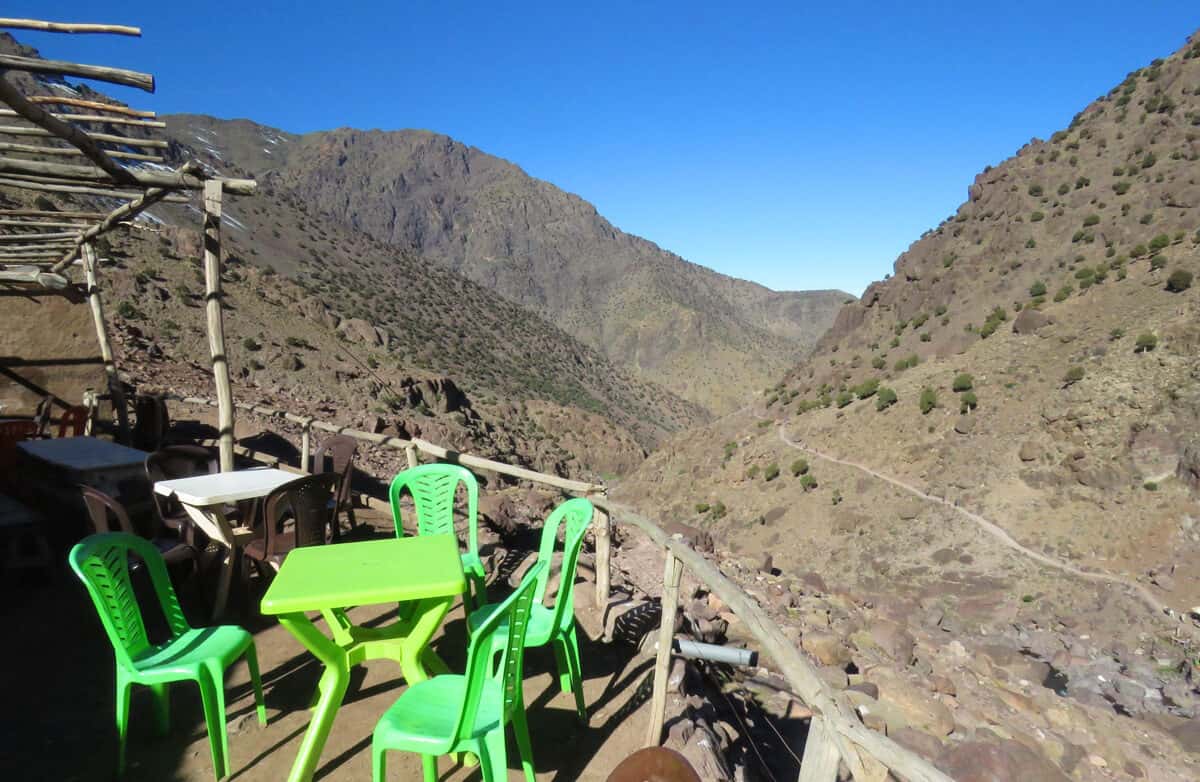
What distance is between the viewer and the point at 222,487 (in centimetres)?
451

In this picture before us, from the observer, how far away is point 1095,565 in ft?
53.9

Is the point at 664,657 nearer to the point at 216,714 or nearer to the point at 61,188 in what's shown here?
the point at 216,714

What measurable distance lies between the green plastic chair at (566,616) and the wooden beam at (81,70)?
3623 millimetres

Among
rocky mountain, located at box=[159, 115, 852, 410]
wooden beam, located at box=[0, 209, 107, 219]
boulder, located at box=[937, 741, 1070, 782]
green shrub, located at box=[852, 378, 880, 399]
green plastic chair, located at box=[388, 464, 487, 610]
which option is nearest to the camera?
green plastic chair, located at box=[388, 464, 487, 610]

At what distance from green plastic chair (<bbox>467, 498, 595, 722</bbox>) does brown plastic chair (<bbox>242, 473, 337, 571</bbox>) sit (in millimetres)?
1431

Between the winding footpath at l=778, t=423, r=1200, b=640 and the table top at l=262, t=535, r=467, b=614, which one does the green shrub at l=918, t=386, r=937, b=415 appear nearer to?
the winding footpath at l=778, t=423, r=1200, b=640

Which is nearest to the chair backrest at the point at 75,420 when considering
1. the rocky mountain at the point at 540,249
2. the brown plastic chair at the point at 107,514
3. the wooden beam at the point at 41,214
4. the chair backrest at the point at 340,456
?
the wooden beam at the point at 41,214

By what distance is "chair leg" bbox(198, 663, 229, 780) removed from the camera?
2.83 metres

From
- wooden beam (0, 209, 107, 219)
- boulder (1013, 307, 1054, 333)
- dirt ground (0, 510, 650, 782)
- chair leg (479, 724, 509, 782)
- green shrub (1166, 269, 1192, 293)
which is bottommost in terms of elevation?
dirt ground (0, 510, 650, 782)

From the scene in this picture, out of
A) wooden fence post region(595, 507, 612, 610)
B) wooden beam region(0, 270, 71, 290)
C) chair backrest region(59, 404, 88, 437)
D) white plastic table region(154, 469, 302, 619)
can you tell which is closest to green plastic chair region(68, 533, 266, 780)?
white plastic table region(154, 469, 302, 619)

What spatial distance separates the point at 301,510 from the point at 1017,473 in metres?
22.1

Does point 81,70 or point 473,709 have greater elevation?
point 81,70

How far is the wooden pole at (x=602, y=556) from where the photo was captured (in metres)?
4.61

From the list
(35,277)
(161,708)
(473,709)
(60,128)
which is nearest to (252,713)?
(161,708)
